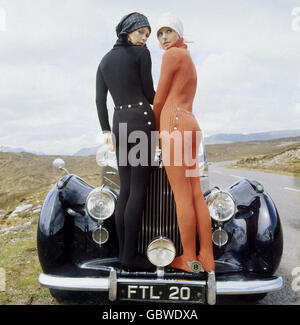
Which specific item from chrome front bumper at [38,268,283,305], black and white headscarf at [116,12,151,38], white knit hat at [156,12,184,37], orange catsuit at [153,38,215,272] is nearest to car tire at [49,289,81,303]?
chrome front bumper at [38,268,283,305]

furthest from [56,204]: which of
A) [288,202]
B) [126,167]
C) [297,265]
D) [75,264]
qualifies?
[288,202]

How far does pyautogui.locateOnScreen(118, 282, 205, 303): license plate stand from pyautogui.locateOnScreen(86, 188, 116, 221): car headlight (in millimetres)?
642

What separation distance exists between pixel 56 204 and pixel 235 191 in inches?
64.4

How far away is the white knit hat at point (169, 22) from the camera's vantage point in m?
2.57

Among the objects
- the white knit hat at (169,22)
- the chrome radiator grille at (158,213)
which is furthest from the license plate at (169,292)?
the white knit hat at (169,22)

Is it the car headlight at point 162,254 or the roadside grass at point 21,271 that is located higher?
the car headlight at point 162,254

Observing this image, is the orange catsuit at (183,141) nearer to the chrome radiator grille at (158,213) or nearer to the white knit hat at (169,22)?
the white knit hat at (169,22)

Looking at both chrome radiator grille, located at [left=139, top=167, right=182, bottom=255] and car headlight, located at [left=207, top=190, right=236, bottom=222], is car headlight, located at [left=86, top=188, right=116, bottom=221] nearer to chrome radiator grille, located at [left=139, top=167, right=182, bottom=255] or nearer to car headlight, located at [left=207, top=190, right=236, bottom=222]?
chrome radiator grille, located at [left=139, top=167, right=182, bottom=255]

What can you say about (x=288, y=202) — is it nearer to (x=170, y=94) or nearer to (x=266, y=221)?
(x=266, y=221)

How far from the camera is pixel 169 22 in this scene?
2570 millimetres

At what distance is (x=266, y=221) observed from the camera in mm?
2938

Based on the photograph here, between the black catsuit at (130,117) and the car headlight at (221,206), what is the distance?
618 millimetres

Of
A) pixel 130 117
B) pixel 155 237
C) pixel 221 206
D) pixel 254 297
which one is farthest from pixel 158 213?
pixel 254 297

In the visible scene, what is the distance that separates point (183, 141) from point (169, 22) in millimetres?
886
